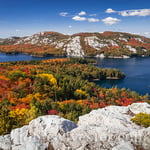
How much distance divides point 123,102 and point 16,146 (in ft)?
282

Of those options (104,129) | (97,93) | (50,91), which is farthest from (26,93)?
(104,129)

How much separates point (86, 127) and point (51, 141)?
5.98m

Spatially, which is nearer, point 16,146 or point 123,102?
point 16,146

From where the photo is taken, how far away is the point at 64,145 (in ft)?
78.6

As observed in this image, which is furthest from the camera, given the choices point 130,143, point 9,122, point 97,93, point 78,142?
point 97,93

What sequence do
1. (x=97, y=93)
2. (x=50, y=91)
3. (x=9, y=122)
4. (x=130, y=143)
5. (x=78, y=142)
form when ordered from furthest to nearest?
1. (x=97, y=93)
2. (x=50, y=91)
3. (x=9, y=122)
4. (x=78, y=142)
5. (x=130, y=143)

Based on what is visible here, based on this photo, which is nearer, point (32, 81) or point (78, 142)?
point (78, 142)

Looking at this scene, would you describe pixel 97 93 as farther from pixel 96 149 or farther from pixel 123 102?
pixel 96 149

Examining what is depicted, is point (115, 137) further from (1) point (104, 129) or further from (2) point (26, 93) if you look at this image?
(2) point (26, 93)

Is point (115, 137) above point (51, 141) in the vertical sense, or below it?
above

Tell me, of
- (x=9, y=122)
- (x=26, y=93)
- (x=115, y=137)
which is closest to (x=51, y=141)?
(x=115, y=137)

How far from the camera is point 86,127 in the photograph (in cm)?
2533

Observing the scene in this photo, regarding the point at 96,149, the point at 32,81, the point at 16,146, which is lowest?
the point at 32,81

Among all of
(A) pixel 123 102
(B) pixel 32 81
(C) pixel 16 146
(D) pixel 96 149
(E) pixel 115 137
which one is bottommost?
(A) pixel 123 102
